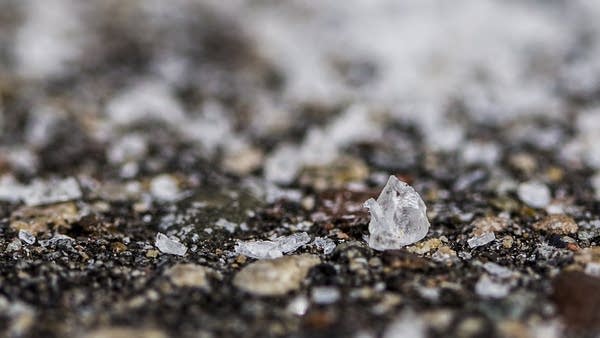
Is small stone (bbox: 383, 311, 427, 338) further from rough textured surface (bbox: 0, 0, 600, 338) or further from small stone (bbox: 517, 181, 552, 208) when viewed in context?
small stone (bbox: 517, 181, 552, 208)

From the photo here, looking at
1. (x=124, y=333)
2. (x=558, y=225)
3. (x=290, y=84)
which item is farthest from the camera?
(x=290, y=84)

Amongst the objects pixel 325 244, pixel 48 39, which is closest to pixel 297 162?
pixel 325 244

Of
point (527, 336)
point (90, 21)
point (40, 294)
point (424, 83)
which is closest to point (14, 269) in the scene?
point (40, 294)

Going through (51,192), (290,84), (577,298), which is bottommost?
(51,192)

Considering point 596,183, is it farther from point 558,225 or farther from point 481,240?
point 481,240

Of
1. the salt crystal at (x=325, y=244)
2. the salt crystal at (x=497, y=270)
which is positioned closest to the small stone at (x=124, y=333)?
the salt crystal at (x=325, y=244)

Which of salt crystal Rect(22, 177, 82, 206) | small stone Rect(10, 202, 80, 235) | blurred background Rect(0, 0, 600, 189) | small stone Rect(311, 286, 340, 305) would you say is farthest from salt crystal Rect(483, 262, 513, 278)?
salt crystal Rect(22, 177, 82, 206)

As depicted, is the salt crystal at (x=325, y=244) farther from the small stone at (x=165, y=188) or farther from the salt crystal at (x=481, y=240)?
the small stone at (x=165, y=188)
